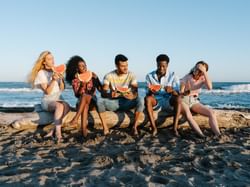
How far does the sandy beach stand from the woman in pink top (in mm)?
395

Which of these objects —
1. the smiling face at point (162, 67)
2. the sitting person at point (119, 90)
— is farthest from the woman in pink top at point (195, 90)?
the sitting person at point (119, 90)

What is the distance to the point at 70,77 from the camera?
6578 mm

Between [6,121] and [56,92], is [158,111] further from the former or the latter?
[6,121]

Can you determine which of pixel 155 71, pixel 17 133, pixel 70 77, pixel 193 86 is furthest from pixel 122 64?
pixel 17 133

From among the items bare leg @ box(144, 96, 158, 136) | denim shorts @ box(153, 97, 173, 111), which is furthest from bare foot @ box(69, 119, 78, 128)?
denim shorts @ box(153, 97, 173, 111)

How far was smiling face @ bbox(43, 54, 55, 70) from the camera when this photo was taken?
20.5 ft

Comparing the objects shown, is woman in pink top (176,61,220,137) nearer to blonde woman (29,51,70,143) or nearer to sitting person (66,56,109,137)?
sitting person (66,56,109,137)

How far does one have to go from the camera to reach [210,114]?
20.4ft

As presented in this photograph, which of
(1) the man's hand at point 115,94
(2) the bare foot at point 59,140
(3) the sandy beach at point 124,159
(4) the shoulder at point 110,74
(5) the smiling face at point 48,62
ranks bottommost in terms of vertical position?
(3) the sandy beach at point 124,159

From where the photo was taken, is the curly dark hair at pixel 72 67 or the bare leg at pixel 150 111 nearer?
the bare leg at pixel 150 111

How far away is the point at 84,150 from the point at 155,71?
261 centimetres

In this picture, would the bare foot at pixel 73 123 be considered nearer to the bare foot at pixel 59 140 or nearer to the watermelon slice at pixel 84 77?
the bare foot at pixel 59 140

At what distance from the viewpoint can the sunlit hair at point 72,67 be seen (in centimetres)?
647

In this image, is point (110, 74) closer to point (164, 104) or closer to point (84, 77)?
point (84, 77)
